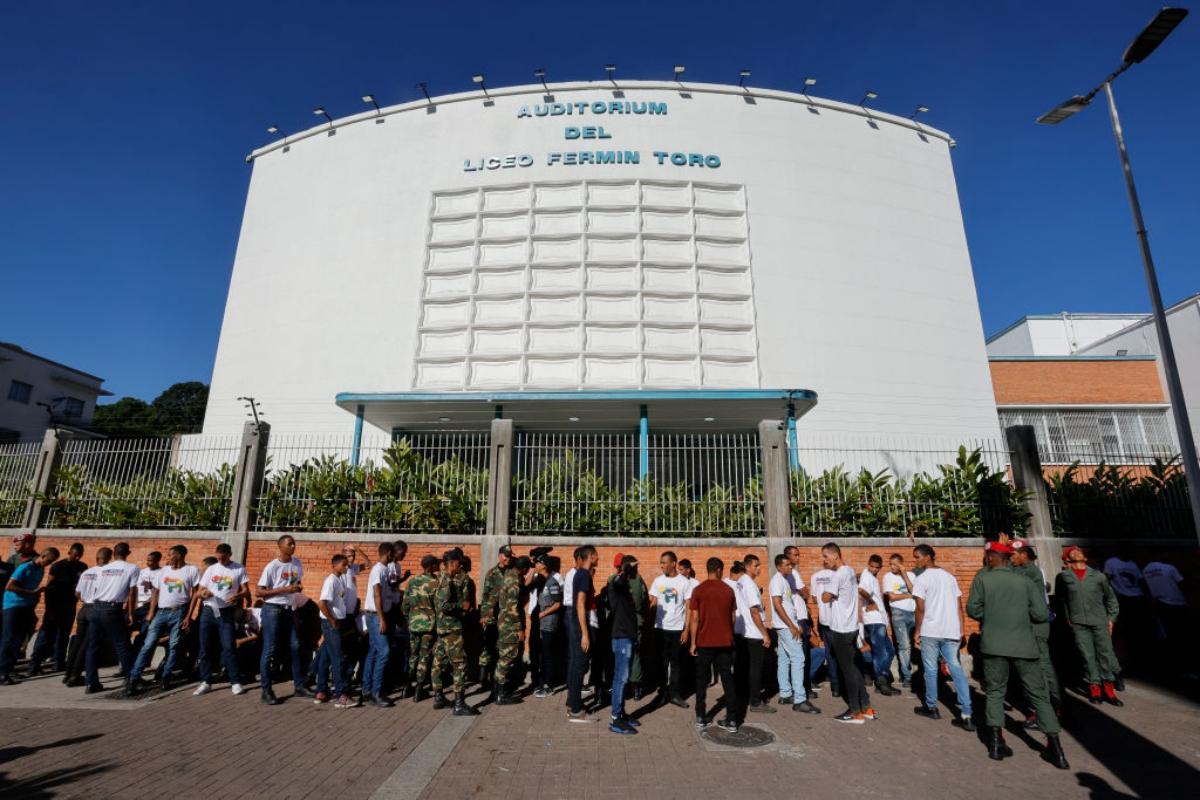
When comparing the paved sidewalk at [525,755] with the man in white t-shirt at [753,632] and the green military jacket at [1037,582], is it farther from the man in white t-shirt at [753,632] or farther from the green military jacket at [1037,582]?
the green military jacket at [1037,582]

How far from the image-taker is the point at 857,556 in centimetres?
898

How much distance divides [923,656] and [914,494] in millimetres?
3791

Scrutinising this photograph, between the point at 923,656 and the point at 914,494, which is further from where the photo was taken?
the point at 914,494

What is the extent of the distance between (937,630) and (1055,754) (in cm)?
137

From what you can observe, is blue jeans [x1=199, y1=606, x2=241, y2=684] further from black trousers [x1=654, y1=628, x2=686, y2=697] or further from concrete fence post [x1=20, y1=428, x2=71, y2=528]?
concrete fence post [x1=20, y1=428, x2=71, y2=528]

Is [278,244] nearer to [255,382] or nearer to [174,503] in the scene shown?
[255,382]

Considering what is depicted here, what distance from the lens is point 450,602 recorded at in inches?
258

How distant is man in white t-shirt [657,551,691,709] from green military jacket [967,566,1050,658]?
10.1 ft

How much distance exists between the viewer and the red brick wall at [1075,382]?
22.0m

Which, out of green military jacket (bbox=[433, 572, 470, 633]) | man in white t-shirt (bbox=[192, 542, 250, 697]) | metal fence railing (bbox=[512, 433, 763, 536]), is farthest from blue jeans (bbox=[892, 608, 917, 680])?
man in white t-shirt (bbox=[192, 542, 250, 697])

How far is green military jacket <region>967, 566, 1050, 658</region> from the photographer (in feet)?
17.4

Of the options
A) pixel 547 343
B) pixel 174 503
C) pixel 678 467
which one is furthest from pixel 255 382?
pixel 678 467

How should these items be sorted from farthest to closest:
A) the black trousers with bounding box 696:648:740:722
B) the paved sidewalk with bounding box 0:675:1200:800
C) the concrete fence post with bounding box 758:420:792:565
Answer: the concrete fence post with bounding box 758:420:792:565 < the black trousers with bounding box 696:648:740:722 < the paved sidewalk with bounding box 0:675:1200:800

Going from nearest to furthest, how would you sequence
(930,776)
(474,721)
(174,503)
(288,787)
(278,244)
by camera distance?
1. (288,787)
2. (930,776)
3. (474,721)
4. (174,503)
5. (278,244)
